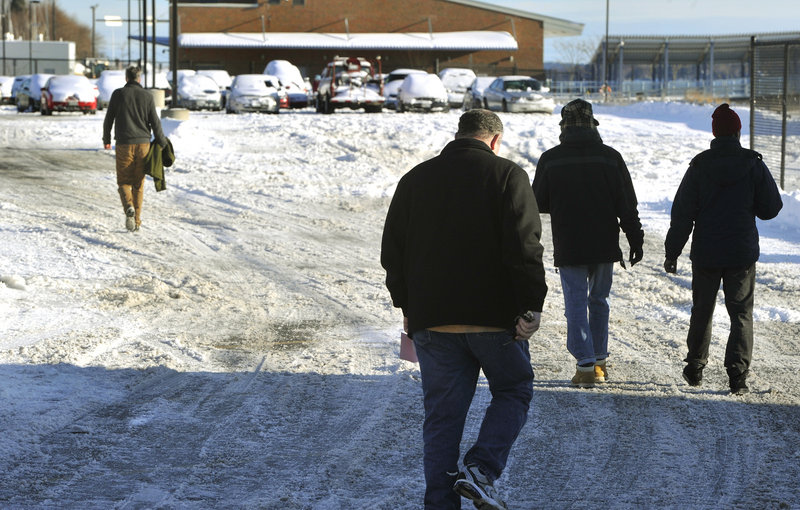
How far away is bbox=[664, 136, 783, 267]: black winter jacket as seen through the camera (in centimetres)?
634

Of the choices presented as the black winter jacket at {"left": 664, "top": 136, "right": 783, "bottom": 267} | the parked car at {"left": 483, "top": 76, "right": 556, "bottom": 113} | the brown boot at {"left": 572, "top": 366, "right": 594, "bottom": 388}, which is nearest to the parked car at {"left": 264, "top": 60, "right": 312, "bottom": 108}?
the parked car at {"left": 483, "top": 76, "right": 556, "bottom": 113}

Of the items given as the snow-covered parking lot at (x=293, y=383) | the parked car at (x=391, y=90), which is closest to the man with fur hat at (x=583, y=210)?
the snow-covered parking lot at (x=293, y=383)

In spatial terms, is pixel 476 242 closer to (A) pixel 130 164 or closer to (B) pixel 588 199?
(B) pixel 588 199

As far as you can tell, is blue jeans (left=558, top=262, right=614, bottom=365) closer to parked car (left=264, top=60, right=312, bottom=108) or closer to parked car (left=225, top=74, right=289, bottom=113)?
parked car (left=225, top=74, right=289, bottom=113)

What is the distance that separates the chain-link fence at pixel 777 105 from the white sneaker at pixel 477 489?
1148 cm

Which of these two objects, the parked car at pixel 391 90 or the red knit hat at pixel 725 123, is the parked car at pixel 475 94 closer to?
the parked car at pixel 391 90

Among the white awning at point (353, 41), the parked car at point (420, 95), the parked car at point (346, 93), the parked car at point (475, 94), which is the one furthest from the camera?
the white awning at point (353, 41)

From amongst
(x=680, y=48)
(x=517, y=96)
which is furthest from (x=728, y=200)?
(x=680, y=48)

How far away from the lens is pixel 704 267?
6434 millimetres

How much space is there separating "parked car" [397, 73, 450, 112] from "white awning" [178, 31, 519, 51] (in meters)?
34.2

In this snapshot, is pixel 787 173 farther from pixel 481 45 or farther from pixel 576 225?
pixel 481 45

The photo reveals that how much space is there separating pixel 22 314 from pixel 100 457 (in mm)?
3714

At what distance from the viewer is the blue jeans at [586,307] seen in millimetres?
6555

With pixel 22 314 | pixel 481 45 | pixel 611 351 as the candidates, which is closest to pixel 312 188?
pixel 22 314
